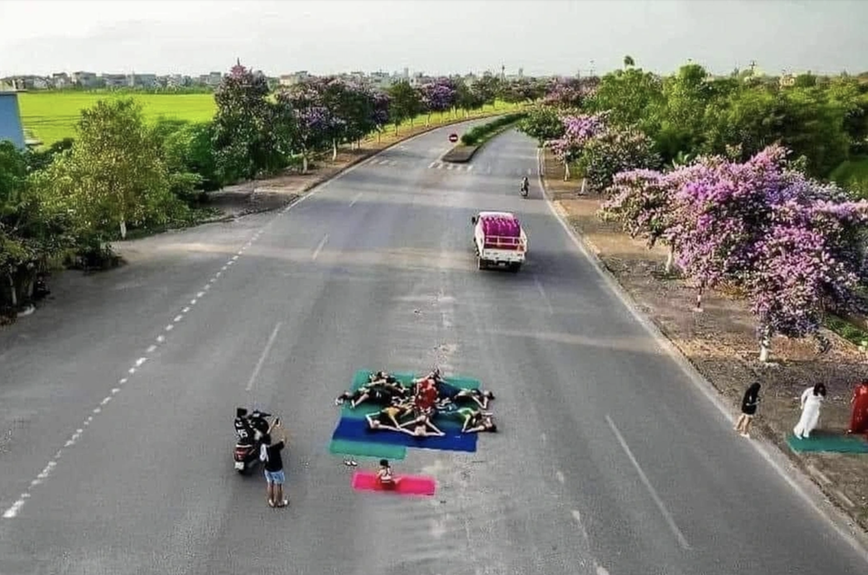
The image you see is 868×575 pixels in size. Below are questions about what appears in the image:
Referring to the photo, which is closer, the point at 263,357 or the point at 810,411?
the point at 810,411

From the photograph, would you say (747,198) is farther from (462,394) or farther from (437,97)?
(437,97)

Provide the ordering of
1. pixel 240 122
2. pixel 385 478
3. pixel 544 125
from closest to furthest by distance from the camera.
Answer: pixel 385 478 → pixel 240 122 → pixel 544 125

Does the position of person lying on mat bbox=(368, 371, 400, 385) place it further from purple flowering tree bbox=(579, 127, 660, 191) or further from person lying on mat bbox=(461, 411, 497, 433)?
purple flowering tree bbox=(579, 127, 660, 191)

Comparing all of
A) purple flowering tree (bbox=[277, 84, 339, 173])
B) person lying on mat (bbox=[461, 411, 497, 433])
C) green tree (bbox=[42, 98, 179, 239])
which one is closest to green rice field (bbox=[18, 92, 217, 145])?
purple flowering tree (bbox=[277, 84, 339, 173])

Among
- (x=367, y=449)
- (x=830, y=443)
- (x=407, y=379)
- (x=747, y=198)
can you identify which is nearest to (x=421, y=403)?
(x=407, y=379)

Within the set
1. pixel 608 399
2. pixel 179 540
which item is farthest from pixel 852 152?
pixel 179 540

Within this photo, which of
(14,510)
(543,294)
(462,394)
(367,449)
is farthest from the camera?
(543,294)
